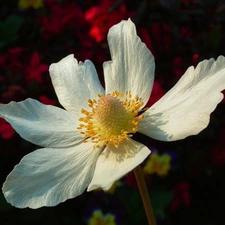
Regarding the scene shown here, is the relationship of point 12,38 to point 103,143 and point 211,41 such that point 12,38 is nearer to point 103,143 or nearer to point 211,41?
point 211,41

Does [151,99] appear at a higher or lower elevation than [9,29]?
lower

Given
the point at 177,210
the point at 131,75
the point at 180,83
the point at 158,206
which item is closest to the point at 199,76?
the point at 180,83

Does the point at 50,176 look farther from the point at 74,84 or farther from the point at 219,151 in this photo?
the point at 219,151

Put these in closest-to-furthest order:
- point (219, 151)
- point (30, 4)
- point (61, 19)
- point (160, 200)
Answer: point (160, 200) → point (219, 151) → point (61, 19) → point (30, 4)

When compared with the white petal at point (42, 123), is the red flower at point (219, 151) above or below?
below

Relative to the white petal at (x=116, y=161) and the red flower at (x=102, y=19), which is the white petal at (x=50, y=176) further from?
the red flower at (x=102, y=19)

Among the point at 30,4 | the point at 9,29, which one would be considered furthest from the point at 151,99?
the point at 30,4

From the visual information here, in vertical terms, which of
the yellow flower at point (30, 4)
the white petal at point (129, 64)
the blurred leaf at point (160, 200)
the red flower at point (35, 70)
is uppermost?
the white petal at point (129, 64)

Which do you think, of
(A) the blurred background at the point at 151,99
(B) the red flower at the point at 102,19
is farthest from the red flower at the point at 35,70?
(B) the red flower at the point at 102,19
